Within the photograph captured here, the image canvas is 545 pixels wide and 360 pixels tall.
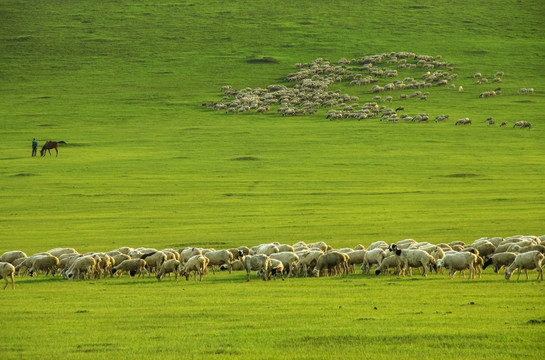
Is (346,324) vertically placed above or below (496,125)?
below

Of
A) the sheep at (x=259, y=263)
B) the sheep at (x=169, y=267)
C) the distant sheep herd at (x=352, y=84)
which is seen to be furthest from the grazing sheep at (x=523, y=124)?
the sheep at (x=169, y=267)

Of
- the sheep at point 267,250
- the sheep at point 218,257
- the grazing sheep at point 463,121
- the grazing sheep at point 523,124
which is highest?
the grazing sheep at point 463,121

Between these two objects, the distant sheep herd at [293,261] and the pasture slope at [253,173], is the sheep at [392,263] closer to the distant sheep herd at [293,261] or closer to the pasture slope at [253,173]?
the distant sheep herd at [293,261]

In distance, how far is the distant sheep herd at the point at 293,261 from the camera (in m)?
22.8

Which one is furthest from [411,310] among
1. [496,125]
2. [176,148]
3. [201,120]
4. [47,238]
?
[201,120]

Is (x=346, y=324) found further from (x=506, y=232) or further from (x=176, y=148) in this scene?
(x=176, y=148)

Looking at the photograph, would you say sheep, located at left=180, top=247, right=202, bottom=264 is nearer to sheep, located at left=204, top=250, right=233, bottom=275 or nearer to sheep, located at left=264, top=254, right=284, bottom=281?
sheep, located at left=204, top=250, right=233, bottom=275

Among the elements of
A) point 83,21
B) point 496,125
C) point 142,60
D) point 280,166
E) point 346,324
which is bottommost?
point 346,324

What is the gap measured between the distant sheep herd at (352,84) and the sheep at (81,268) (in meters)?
52.5

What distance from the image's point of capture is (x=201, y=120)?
257 feet

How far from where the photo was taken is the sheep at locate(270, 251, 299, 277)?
Answer: 24578 mm

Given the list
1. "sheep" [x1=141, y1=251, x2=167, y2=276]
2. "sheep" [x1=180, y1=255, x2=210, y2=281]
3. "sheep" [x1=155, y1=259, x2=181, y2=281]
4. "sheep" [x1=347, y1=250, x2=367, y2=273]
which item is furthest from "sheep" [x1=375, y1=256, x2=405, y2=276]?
"sheep" [x1=141, y1=251, x2=167, y2=276]

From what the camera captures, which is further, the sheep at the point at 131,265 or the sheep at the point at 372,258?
the sheep at the point at 131,265

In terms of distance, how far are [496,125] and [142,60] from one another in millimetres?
53470
